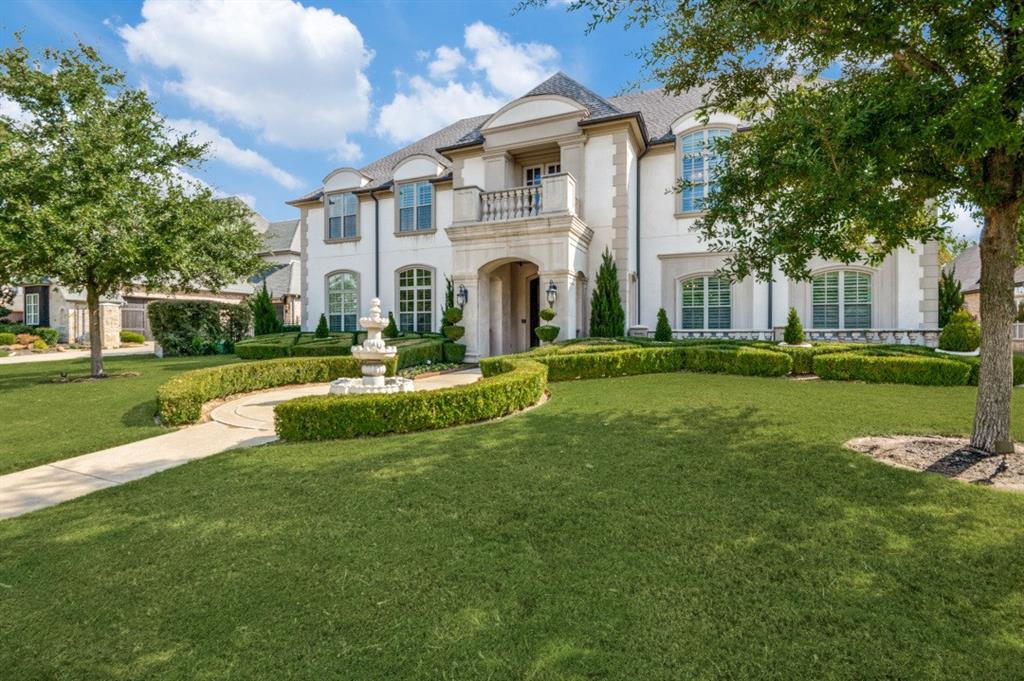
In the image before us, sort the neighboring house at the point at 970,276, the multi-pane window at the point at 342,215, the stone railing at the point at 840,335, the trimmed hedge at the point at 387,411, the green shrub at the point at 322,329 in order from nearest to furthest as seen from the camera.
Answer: the trimmed hedge at the point at 387,411
the stone railing at the point at 840,335
the green shrub at the point at 322,329
the multi-pane window at the point at 342,215
the neighboring house at the point at 970,276

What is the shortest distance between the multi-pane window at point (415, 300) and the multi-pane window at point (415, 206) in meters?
1.63

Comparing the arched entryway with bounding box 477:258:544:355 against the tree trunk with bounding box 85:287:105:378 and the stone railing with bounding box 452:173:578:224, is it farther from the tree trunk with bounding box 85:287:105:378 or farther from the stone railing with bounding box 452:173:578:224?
the tree trunk with bounding box 85:287:105:378

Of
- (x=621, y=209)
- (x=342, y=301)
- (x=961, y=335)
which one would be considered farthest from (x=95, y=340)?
(x=961, y=335)

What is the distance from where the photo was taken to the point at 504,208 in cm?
1446

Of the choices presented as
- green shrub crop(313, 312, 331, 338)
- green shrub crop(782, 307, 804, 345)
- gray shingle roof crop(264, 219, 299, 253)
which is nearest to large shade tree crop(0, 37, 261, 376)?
green shrub crop(313, 312, 331, 338)

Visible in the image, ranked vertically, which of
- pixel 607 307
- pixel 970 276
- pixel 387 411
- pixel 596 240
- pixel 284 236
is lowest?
pixel 387 411

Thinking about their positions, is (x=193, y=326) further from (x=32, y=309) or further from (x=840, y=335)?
(x=840, y=335)

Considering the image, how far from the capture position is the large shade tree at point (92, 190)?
34.1ft

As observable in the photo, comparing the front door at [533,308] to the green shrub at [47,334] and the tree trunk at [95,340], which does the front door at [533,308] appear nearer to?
the tree trunk at [95,340]

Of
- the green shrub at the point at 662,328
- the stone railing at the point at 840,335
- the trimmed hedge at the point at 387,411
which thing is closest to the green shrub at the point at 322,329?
the stone railing at the point at 840,335

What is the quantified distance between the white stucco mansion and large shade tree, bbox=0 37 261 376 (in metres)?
7.00

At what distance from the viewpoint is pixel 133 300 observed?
29.5 metres

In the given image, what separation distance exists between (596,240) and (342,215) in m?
10.6

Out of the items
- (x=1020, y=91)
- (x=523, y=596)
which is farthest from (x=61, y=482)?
(x=1020, y=91)
